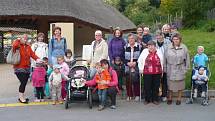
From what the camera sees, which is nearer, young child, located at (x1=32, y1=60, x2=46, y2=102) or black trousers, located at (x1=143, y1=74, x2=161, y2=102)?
black trousers, located at (x1=143, y1=74, x2=161, y2=102)

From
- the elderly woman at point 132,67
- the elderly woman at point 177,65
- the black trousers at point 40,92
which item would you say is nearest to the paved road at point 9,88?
the black trousers at point 40,92

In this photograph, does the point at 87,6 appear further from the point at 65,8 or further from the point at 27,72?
the point at 27,72

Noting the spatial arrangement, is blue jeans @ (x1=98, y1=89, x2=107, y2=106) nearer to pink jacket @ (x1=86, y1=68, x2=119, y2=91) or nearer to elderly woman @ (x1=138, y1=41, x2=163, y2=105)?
pink jacket @ (x1=86, y1=68, x2=119, y2=91)

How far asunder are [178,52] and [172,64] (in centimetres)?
32

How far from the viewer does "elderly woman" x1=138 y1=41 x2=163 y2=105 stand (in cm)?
1211

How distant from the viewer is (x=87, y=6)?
3020cm

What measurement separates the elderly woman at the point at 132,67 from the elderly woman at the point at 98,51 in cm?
59

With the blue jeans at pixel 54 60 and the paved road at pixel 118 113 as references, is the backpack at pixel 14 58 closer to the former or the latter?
the blue jeans at pixel 54 60

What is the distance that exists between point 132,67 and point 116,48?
63 centimetres

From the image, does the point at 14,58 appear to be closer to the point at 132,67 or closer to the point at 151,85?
the point at 132,67

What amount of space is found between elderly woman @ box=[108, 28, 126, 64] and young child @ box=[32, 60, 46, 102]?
175cm

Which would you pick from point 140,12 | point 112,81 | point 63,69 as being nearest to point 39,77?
point 63,69

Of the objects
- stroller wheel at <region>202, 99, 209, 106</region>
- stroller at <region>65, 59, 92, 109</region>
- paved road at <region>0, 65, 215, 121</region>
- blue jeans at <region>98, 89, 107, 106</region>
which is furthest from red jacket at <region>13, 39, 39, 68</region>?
stroller wheel at <region>202, 99, 209, 106</region>

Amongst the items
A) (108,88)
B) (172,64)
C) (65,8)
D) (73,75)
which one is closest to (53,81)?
(73,75)
